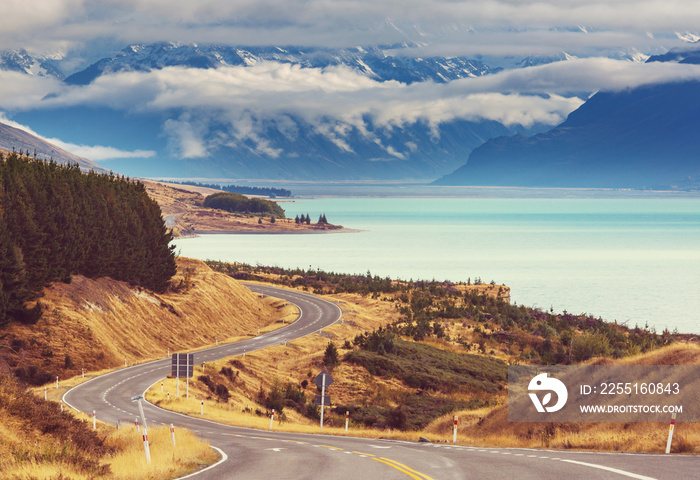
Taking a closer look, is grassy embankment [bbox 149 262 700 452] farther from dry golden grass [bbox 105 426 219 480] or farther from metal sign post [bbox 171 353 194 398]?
dry golden grass [bbox 105 426 219 480]

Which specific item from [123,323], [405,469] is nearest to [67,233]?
[123,323]

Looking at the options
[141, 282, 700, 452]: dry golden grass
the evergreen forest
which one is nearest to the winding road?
[141, 282, 700, 452]: dry golden grass

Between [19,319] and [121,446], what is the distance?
38439 millimetres

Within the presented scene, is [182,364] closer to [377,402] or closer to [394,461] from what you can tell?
[377,402]

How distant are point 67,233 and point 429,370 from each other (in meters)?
33.6

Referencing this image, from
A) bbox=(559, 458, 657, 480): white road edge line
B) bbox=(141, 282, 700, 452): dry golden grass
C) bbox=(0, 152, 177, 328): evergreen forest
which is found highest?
bbox=(0, 152, 177, 328): evergreen forest

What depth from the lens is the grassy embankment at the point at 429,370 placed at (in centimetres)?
3005

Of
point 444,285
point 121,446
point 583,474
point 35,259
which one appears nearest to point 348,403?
point 35,259

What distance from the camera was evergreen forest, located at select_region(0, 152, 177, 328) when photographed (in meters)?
57.2

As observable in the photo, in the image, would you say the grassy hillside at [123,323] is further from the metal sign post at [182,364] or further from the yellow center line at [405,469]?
the yellow center line at [405,469]

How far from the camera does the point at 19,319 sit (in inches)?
2272

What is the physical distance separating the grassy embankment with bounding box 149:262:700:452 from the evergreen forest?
15.5m

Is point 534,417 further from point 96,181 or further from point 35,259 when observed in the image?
point 96,181

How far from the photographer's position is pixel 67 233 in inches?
2571
